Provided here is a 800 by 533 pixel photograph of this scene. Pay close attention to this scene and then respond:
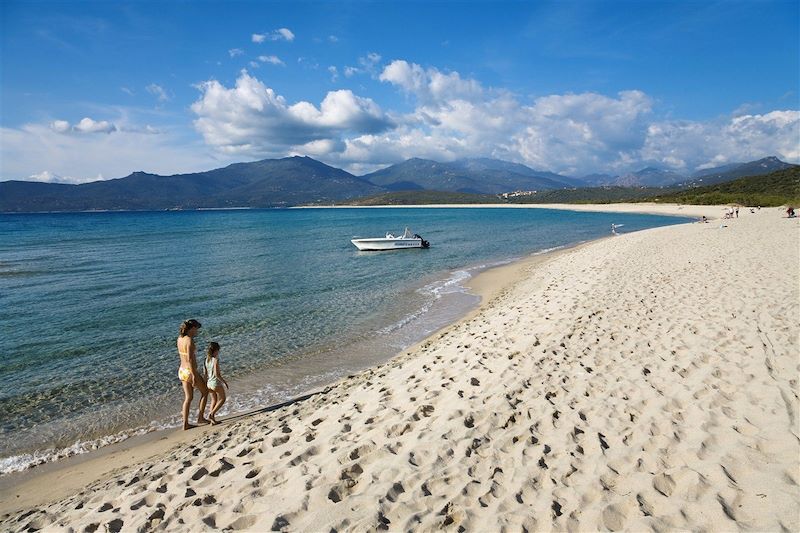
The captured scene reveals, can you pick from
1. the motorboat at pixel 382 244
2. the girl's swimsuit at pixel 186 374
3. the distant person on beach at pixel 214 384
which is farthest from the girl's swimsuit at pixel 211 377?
the motorboat at pixel 382 244

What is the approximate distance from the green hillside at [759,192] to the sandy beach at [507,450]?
78.5m

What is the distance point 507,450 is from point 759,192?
113478 millimetres

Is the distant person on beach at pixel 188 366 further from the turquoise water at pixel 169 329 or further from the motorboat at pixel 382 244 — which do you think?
the motorboat at pixel 382 244

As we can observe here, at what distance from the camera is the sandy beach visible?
416cm

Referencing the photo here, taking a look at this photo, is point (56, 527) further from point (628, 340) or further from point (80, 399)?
point (628, 340)

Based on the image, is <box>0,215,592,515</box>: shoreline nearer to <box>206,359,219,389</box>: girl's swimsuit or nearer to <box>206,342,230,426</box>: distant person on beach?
<box>206,342,230,426</box>: distant person on beach

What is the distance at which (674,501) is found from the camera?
414 cm

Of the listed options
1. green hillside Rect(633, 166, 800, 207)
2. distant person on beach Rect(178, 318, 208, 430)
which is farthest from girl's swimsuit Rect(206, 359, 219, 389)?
green hillside Rect(633, 166, 800, 207)

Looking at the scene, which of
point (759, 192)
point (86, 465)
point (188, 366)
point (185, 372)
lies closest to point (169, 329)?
point (185, 372)

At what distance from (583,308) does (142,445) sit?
35.9 feet

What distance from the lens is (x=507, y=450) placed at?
5.17m

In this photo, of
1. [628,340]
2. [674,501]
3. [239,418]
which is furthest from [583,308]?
[239,418]

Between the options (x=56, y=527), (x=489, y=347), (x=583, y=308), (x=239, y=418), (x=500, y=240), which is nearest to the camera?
(x=56, y=527)

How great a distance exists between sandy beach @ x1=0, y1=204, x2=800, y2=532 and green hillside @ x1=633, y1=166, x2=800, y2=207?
7846 cm
